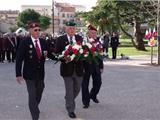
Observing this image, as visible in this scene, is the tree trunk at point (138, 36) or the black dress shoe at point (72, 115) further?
the tree trunk at point (138, 36)

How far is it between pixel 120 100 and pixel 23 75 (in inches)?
133

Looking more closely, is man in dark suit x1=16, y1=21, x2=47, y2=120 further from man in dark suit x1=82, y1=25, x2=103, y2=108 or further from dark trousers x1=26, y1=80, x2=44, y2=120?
man in dark suit x1=82, y1=25, x2=103, y2=108

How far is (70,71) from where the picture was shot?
8.76m

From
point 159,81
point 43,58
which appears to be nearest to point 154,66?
point 159,81

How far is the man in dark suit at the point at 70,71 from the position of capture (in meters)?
8.76

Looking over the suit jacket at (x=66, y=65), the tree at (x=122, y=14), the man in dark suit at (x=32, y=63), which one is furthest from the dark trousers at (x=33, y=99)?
the tree at (x=122, y=14)

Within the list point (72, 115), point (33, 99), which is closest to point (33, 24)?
point (33, 99)

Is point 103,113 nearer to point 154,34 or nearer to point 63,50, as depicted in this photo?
point 63,50

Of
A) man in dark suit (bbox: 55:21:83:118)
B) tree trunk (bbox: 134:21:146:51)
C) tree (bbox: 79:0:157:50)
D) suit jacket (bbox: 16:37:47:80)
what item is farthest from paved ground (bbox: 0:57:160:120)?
tree trunk (bbox: 134:21:146:51)

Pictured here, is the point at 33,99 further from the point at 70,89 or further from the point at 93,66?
the point at 93,66

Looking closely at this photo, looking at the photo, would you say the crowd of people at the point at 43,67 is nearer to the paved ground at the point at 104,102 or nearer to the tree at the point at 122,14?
the paved ground at the point at 104,102

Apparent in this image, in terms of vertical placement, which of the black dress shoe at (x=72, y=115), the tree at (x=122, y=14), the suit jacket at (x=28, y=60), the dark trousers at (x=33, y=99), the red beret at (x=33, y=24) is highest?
the tree at (x=122, y=14)

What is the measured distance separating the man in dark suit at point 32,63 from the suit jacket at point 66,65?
652 millimetres

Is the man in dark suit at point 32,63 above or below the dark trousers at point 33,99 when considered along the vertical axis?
above
